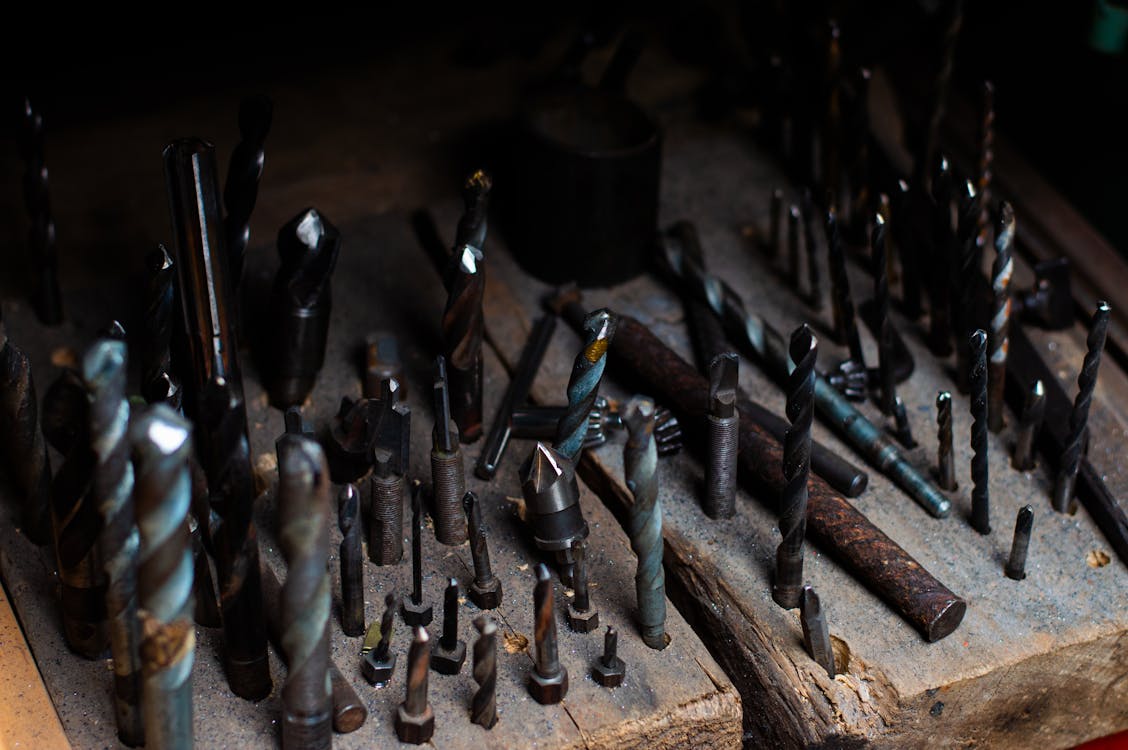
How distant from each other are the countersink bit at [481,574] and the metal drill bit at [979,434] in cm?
69

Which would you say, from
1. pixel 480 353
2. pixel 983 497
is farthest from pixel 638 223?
pixel 983 497

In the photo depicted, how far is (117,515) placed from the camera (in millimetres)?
1608

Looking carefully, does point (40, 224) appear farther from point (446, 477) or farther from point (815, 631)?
point (815, 631)

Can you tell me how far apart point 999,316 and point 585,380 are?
71 centimetres

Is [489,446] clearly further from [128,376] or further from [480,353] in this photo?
[128,376]

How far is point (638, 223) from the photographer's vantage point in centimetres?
258

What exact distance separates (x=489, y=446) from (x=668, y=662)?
1.55 ft

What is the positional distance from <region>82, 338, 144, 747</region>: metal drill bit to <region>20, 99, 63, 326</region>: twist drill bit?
0.77 meters

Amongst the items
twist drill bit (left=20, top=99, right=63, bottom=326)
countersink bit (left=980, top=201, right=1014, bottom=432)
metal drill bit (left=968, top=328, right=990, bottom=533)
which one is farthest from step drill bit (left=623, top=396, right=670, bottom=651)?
twist drill bit (left=20, top=99, right=63, bottom=326)

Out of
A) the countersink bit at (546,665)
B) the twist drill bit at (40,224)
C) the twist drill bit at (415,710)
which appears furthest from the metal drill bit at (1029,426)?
the twist drill bit at (40,224)

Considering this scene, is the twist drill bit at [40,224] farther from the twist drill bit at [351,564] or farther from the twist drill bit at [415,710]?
the twist drill bit at [415,710]

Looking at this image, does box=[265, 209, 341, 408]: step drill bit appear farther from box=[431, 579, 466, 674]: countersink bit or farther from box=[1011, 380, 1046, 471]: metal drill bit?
box=[1011, 380, 1046, 471]: metal drill bit

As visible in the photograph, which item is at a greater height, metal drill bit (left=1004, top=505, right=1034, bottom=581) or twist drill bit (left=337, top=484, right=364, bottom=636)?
twist drill bit (left=337, top=484, right=364, bottom=636)

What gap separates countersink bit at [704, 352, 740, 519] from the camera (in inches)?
78.2
